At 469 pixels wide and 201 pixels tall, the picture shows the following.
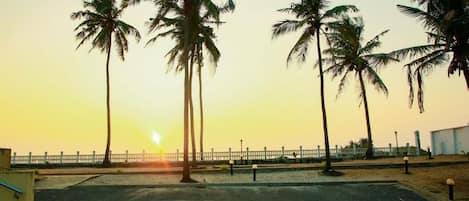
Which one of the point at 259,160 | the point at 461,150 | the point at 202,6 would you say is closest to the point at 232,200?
the point at 202,6

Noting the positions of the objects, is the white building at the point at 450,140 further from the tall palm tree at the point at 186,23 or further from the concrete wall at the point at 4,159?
the concrete wall at the point at 4,159

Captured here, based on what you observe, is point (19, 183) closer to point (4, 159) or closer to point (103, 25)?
point (4, 159)

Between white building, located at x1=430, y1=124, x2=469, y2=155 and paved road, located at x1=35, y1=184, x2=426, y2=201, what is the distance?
1320 centimetres

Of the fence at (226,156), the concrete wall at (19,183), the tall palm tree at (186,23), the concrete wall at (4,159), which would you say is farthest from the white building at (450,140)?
the concrete wall at (19,183)

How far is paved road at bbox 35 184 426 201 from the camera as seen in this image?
53.6 feet

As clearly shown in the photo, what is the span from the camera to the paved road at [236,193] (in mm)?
16328

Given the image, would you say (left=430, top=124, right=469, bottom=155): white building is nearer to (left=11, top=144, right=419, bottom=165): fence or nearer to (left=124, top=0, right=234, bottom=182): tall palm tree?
(left=11, top=144, right=419, bottom=165): fence

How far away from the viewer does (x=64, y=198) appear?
16.6 m

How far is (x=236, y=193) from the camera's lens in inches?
689

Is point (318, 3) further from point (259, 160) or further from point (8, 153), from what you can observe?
point (8, 153)

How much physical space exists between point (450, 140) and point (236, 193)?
65.6 ft

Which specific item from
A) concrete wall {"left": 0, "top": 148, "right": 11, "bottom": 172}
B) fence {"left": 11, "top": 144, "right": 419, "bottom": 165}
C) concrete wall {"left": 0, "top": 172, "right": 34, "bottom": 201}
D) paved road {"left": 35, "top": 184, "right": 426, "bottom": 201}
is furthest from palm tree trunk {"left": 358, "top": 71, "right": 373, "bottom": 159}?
concrete wall {"left": 0, "top": 172, "right": 34, "bottom": 201}

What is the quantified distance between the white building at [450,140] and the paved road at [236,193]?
520 inches

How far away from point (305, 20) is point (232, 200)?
11492mm
